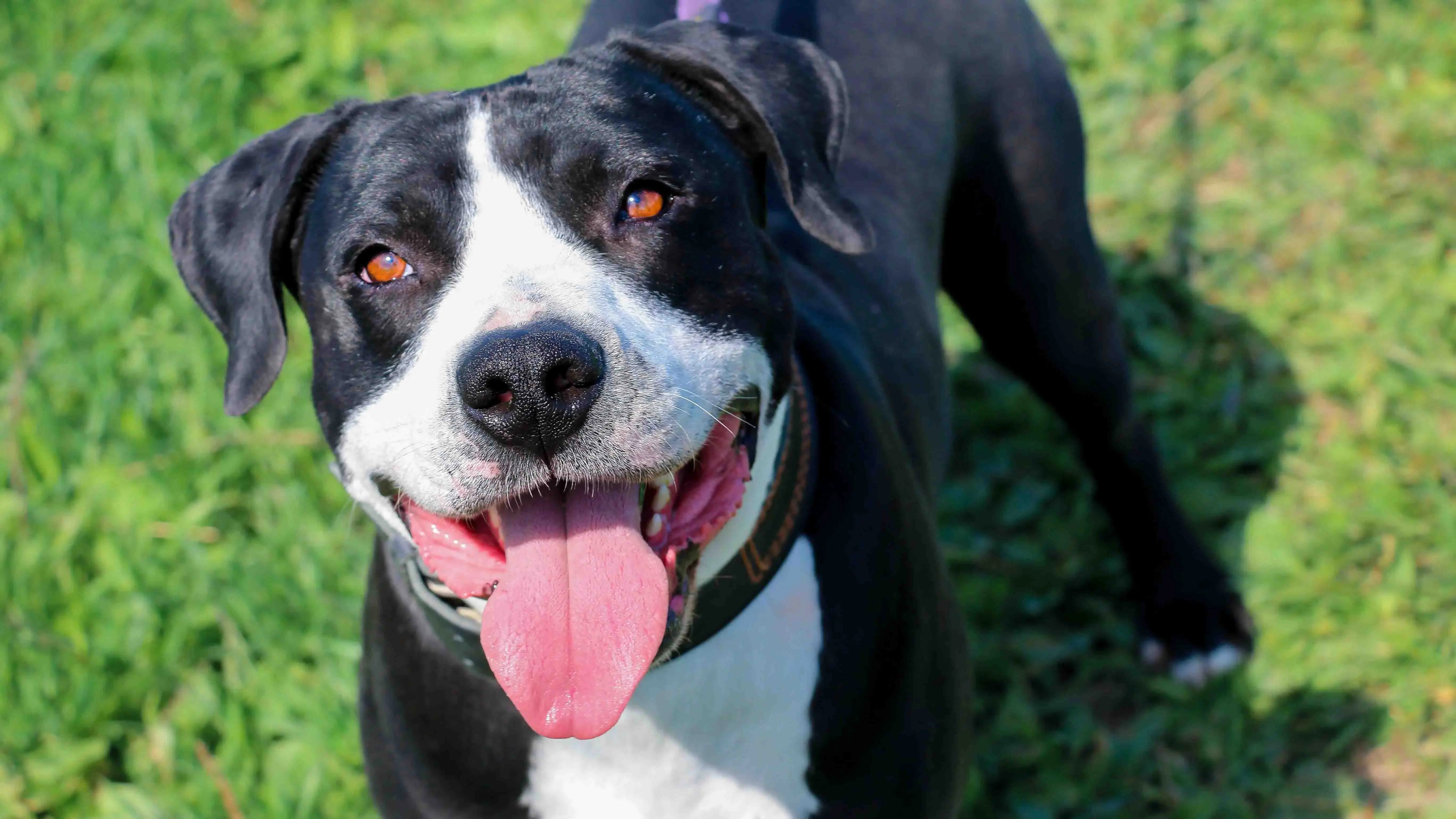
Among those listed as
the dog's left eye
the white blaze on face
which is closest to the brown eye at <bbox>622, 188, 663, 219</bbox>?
the dog's left eye

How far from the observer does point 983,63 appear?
343 cm

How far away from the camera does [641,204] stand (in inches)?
89.7

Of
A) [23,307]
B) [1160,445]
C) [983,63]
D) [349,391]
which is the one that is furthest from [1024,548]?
[23,307]

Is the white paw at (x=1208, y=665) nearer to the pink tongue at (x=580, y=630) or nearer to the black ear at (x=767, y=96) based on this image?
the black ear at (x=767, y=96)

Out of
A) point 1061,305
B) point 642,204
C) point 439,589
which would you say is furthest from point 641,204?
point 1061,305

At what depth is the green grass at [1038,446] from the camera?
3.53m

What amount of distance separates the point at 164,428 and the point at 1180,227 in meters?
3.30

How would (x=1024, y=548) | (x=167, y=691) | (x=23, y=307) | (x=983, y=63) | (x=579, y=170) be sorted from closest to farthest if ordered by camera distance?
1. (x=579, y=170)
2. (x=983, y=63)
3. (x=167, y=691)
4. (x=1024, y=548)
5. (x=23, y=307)

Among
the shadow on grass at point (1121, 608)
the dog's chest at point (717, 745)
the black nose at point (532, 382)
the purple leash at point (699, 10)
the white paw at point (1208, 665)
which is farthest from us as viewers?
the white paw at point (1208, 665)

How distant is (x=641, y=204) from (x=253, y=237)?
67 cm

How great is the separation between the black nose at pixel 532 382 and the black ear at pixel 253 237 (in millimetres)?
572

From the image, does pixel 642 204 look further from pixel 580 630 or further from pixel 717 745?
pixel 717 745

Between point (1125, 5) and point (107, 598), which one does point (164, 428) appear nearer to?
point (107, 598)

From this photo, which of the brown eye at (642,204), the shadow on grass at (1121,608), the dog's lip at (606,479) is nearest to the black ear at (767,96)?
the brown eye at (642,204)
